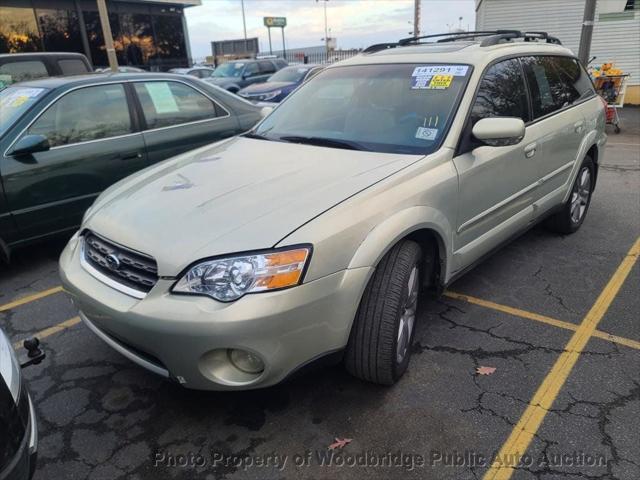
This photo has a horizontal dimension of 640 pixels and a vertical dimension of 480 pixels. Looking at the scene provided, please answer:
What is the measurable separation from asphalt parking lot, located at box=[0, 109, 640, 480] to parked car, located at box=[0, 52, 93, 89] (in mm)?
5070

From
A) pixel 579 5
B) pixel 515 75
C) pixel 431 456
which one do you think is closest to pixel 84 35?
pixel 579 5

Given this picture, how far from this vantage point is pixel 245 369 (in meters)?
2.14

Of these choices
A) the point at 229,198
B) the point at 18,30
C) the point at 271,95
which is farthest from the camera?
the point at 18,30

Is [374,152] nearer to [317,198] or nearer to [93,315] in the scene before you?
[317,198]

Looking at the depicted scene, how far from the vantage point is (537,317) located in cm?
330

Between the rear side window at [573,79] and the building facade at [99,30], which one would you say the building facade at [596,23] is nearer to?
the rear side window at [573,79]

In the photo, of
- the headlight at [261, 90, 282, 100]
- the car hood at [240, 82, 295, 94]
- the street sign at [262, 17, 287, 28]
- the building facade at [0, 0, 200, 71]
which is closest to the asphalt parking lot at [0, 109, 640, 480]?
the headlight at [261, 90, 282, 100]

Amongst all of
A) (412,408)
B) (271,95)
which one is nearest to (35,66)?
(271,95)

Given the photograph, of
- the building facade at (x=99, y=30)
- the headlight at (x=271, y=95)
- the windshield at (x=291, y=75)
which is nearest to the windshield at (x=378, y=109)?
the headlight at (x=271, y=95)

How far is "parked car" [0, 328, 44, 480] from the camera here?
154 cm

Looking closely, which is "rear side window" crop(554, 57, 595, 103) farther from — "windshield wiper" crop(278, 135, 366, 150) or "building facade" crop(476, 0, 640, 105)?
"building facade" crop(476, 0, 640, 105)

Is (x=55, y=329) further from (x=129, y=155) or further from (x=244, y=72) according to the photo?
(x=244, y=72)

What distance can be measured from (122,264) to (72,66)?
6871 mm

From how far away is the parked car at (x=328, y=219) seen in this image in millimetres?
2055
